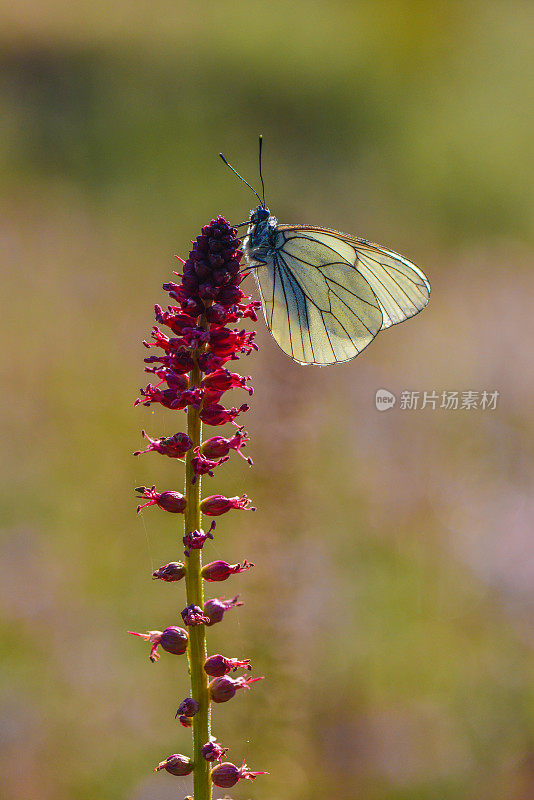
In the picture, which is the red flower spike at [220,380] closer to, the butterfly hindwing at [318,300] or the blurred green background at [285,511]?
the blurred green background at [285,511]

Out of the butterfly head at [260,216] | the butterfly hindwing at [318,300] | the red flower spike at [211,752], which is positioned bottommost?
the red flower spike at [211,752]

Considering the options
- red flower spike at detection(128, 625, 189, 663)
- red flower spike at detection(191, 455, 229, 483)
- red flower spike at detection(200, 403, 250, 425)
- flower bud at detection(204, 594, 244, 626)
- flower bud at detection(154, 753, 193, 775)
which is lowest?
flower bud at detection(154, 753, 193, 775)

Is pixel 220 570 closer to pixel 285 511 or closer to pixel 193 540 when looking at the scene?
pixel 193 540

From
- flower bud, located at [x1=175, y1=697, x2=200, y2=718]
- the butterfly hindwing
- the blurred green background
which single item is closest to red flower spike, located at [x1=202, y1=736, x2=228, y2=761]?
flower bud, located at [x1=175, y1=697, x2=200, y2=718]

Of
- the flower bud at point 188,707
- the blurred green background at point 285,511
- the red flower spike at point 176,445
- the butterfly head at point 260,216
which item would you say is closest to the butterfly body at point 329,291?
the butterfly head at point 260,216

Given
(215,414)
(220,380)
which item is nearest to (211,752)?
(215,414)

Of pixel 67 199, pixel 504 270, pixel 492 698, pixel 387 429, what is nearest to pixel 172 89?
pixel 67 199

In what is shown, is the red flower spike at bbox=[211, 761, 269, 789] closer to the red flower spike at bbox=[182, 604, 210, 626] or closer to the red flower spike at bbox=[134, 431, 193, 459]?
the red flower spike at bbox=[182, 604, 210, 626]

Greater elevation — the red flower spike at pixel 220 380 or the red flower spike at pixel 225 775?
the red flower spike at pixel 220 380
